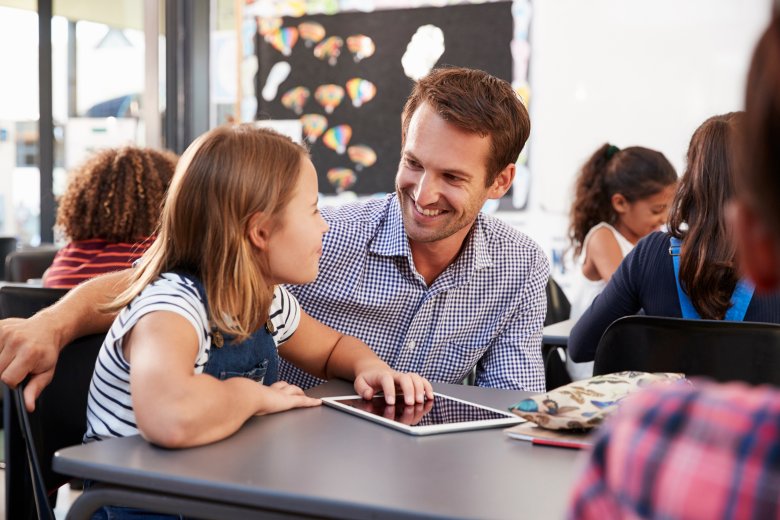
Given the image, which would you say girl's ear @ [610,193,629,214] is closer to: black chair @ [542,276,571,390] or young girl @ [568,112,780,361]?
black chair @ [542,276,571,390]

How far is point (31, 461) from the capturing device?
1.55 m

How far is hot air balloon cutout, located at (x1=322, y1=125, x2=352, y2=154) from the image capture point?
18.4 feet

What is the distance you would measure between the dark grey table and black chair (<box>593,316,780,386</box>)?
570 mm

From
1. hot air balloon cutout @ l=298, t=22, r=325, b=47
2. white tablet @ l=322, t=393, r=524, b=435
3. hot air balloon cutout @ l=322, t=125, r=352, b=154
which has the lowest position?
white tablet @ l=322, t=393, r=524, b=435

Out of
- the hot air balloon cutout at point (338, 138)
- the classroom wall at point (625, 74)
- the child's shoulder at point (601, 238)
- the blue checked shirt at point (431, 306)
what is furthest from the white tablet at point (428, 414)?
the hot air balloon cutout at point (338, 138)

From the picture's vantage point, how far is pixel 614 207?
3.70 metres

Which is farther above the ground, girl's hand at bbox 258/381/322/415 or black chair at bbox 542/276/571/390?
girl's hand at bbox 258/381/322/415

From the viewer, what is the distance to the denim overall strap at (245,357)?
4.89ft

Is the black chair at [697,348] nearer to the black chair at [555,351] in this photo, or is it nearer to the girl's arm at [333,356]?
the girl's arm at [333,356]

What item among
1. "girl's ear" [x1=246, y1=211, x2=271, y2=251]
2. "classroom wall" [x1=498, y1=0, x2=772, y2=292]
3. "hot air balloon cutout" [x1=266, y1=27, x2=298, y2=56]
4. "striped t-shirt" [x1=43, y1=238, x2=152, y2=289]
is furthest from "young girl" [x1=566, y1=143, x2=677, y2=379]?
"hot air balloon cutout" [x1=266, y1=27, x2=298, y2=56]

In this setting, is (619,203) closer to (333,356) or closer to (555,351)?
(555,351)

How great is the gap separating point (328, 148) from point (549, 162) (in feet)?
4.44

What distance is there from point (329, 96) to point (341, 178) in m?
0.50

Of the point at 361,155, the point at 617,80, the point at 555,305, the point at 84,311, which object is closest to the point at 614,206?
the point at 555,305
